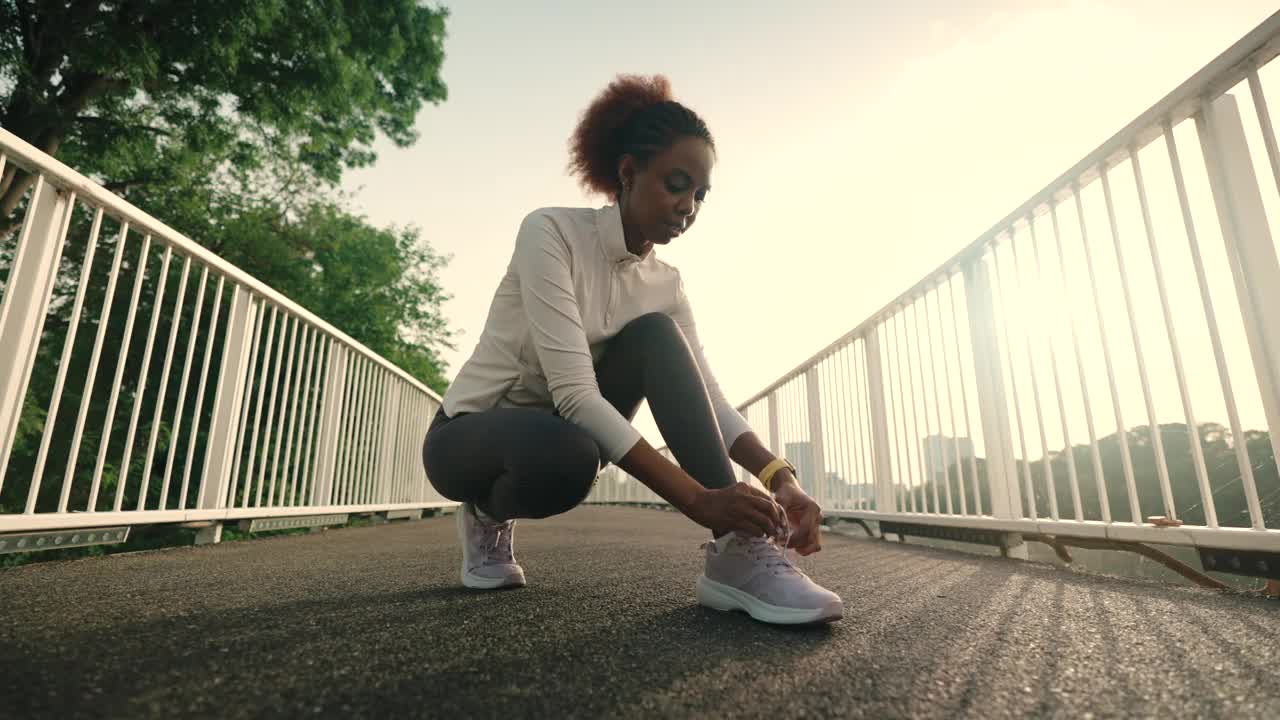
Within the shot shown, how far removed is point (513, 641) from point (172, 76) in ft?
31.9

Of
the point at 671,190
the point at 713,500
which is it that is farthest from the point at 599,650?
the point at 671,190

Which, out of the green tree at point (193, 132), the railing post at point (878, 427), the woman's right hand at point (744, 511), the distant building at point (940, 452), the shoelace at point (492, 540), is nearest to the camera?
the woman's right hand at point (744, 511)

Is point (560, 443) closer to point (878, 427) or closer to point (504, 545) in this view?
point (504, 545)

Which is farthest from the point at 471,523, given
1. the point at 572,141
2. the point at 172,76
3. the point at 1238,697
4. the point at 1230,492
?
the point at 172,76

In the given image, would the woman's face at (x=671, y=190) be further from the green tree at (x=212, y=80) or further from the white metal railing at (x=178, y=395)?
the green tree at (x=212, y=80)

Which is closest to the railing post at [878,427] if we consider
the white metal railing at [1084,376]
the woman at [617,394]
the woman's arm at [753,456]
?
the white metal railing at [1084,376]

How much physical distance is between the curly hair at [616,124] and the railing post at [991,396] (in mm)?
1723

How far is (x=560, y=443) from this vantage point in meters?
1.37

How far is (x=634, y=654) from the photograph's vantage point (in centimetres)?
93

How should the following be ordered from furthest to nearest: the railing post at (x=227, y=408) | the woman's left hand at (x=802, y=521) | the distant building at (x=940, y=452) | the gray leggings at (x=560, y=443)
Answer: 1. the distant building at (x=940, y=452)
2. the railing post at (x=227, y=408)
3. the gray leggings at (x=560, y=443)
4. the woman's left hand at (x=802, y=521)

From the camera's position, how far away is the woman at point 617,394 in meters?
1.22

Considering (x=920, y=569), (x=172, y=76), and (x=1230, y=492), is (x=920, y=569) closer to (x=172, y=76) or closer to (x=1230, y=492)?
(x=1230, y=492)

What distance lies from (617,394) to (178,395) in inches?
75.0

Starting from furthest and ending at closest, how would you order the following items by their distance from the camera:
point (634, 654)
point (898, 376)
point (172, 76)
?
1. point (172, 76)
2. point (898, 376)
3. point (634, 654)
